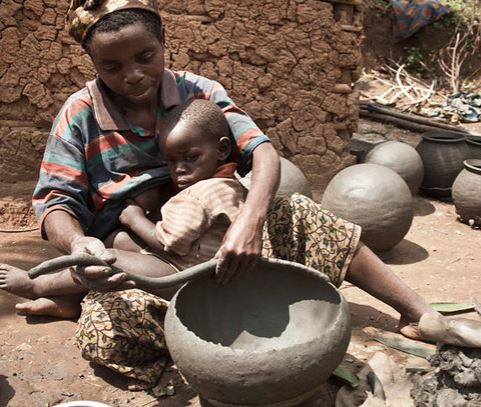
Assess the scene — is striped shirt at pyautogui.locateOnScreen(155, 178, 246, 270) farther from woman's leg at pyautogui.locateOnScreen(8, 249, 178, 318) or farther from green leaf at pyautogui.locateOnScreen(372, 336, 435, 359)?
green leaf at pyautogui.locateOnScreen(372, 336, 435, 359)

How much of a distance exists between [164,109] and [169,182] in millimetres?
330

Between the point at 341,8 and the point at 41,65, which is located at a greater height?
the point at 341,8

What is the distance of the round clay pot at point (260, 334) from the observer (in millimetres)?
1940

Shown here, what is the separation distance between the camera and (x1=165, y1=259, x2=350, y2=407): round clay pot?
1.94 metres

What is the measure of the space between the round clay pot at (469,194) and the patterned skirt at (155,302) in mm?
2340

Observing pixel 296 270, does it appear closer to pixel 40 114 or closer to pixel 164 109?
pixel 164 109

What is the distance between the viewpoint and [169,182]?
9.25 feet

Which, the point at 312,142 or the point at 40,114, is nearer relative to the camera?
the point at 40,114

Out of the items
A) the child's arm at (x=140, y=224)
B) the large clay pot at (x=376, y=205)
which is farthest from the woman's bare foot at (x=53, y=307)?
the large clay pot at (x=376, y=205)

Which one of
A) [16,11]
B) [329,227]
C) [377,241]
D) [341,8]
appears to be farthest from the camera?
[341,8]

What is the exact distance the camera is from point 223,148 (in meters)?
2.67

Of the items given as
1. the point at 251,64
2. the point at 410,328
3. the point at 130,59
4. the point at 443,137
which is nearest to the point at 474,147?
the point at 443,137

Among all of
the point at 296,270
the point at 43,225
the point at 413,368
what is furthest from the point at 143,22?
the point at 413,368

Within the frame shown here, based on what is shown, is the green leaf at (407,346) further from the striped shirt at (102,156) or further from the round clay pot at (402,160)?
the round clay pot at (402,160)
